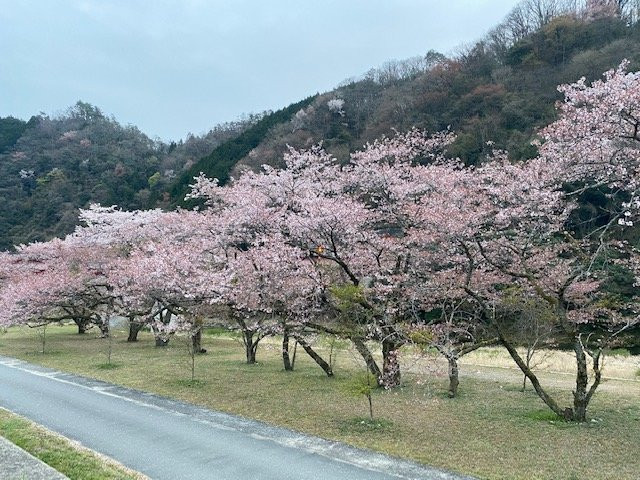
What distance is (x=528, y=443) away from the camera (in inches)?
305

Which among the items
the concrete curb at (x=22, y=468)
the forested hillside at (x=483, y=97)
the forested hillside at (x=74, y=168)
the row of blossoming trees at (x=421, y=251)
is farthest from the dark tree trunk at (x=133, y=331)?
the forested hillside at (x=74, y=168)

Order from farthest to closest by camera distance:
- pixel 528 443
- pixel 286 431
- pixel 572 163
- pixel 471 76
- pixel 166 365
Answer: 1. pixel 471 76
2. pixel 166 365
3. pixel 572 163
4. pixel 286 431
5. pixel 528 443

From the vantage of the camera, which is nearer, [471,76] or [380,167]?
[380,167]

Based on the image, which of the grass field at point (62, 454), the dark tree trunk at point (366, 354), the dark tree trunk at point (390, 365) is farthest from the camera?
the dark tree trunk at point (366, 354)

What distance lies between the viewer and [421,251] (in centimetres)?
1279

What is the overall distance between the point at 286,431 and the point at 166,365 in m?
9.23

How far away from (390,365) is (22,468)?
8.71m

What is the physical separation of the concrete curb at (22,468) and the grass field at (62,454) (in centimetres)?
123

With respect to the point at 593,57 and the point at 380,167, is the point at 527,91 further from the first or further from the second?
the point at 380,167

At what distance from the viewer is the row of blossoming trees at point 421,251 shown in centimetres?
897

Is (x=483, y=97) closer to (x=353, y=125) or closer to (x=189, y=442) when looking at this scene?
(x=353, y=125)

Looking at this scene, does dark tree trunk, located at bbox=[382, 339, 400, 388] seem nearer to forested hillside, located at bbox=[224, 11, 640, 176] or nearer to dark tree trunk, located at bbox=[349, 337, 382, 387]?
dark tree trunk, located at bbox=[349, 337, 382, 387]

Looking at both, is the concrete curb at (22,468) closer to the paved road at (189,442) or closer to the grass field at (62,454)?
the grass field at (62,454)

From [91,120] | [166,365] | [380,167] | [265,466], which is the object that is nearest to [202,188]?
[166,365]
